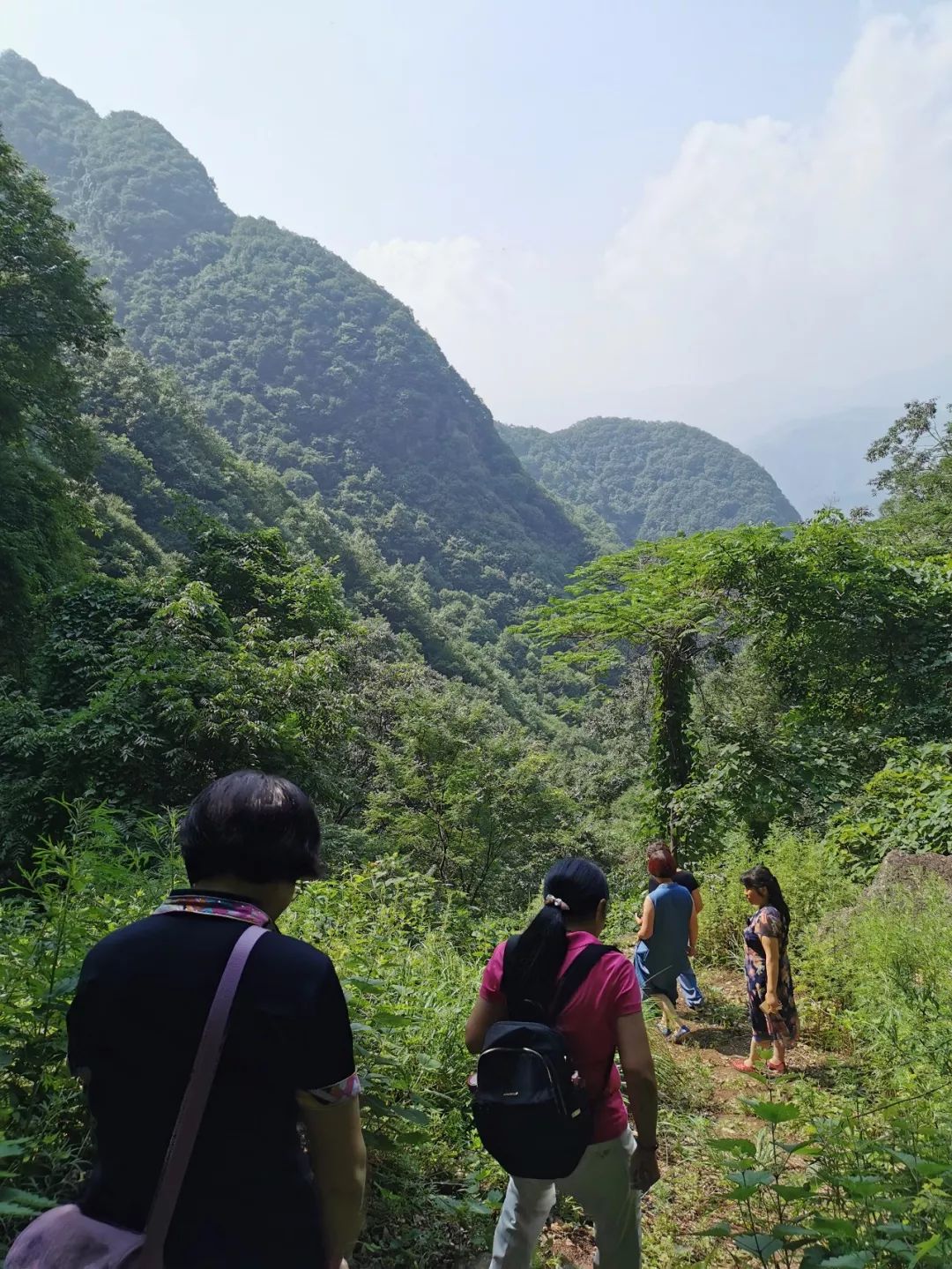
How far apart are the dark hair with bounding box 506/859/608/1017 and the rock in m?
4.71

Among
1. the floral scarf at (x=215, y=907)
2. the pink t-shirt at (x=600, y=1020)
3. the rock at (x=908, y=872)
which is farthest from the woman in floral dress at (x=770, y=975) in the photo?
the floral scarf at (x=215, y=907)

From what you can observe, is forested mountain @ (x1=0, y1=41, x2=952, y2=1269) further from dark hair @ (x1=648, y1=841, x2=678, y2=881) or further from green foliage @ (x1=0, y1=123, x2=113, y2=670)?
dark hair @ (x1=648, y1=841, x2=678, y2=881)

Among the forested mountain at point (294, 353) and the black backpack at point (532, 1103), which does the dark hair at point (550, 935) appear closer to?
the black backpack at point (532, 1103)

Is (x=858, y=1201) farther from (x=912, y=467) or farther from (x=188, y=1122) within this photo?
(x=912, y=467)

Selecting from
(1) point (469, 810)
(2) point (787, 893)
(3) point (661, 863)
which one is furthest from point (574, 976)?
(1) point (469, 810)

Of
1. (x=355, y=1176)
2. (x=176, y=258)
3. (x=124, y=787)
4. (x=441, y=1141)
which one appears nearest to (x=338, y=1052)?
(x=355, y=1176)

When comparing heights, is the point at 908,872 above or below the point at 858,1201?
above

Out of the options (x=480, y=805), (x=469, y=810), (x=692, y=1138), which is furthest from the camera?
(x=480, y=805)

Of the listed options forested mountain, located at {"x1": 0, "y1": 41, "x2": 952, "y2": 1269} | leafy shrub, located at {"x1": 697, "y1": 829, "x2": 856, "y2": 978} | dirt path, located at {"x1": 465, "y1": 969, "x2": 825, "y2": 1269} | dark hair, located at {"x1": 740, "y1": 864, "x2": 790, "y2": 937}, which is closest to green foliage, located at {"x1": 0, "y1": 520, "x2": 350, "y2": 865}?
forested mountain, located at {"x1": 0, "y1": 41, "x2": 952, "y2": 1269}

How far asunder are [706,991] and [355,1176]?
5723 mm

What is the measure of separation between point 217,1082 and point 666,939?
4.34 m

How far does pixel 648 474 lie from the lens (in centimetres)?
17038

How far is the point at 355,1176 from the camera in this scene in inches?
49.6

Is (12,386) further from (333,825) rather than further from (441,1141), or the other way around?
(441,1141)
